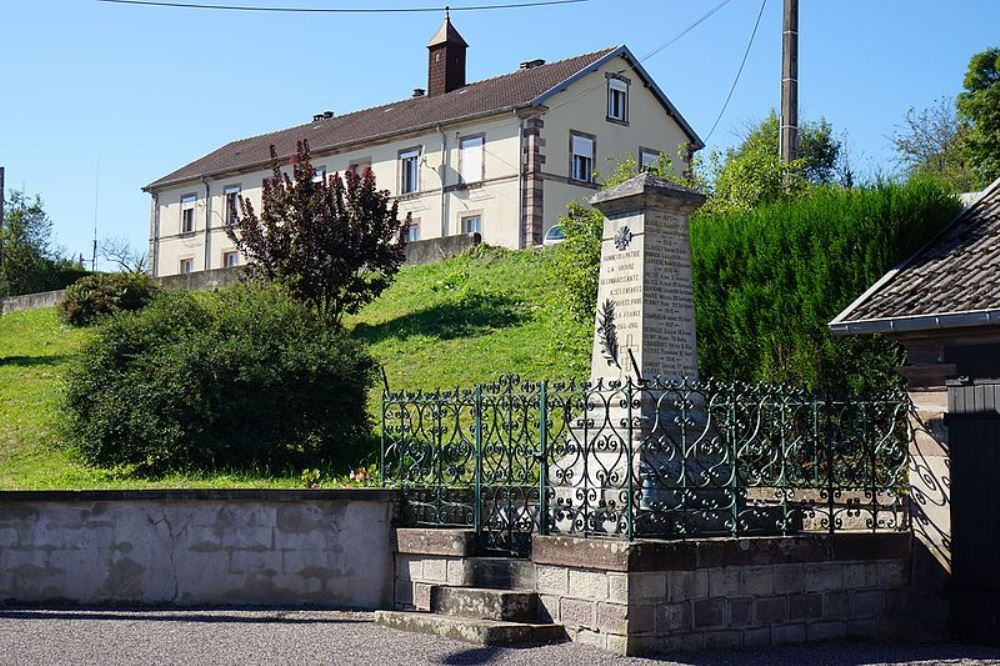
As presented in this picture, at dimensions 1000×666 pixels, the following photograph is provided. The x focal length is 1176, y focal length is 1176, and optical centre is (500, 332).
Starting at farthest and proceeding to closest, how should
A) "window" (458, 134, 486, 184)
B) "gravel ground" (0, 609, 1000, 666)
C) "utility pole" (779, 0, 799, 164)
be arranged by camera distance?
"window" (458, 134, 486, 184) → "utility pole" (779, 0, 799, 164) → "gravel ground" (0, 609, 1000, 666)

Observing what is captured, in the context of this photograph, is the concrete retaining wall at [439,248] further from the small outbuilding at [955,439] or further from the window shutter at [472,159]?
the small outbuilding at [955,439]

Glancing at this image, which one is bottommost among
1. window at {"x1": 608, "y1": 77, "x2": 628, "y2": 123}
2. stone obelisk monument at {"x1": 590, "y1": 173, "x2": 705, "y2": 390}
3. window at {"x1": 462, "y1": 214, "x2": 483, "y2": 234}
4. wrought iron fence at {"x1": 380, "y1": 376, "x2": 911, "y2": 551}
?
wrought iron fence at {"x1": 380, "y1": 376, "x2": 911, "y2": 551}

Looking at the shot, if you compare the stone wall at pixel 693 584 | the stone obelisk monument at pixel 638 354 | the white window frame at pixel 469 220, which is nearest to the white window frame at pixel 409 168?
the white window frame at pixel 469 220

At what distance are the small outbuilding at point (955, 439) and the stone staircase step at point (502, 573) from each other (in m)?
3.39

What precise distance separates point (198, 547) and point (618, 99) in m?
30.0

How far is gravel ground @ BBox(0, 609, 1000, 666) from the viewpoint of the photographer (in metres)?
7.89

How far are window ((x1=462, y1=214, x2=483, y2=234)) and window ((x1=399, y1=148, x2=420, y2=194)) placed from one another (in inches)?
99.5

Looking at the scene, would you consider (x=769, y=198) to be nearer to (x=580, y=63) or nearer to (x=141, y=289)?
(x=141, y=289)

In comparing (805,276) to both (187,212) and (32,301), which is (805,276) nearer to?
(32,301)

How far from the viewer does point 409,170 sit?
39250mm

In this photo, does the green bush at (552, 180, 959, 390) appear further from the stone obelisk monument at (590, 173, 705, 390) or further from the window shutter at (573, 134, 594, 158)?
the window shutter at (573, 134, 594, 158)

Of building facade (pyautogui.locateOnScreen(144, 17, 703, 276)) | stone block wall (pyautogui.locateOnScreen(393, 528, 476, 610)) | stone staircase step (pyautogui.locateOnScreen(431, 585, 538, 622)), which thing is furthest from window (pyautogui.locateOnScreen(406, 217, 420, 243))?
stone staircase step (pyautogui.locateOnScreen(431, 585, 538, 622))

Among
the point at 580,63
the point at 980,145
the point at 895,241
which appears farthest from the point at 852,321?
the point at 580,63

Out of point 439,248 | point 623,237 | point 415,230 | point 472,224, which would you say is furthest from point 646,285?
point 415,230
